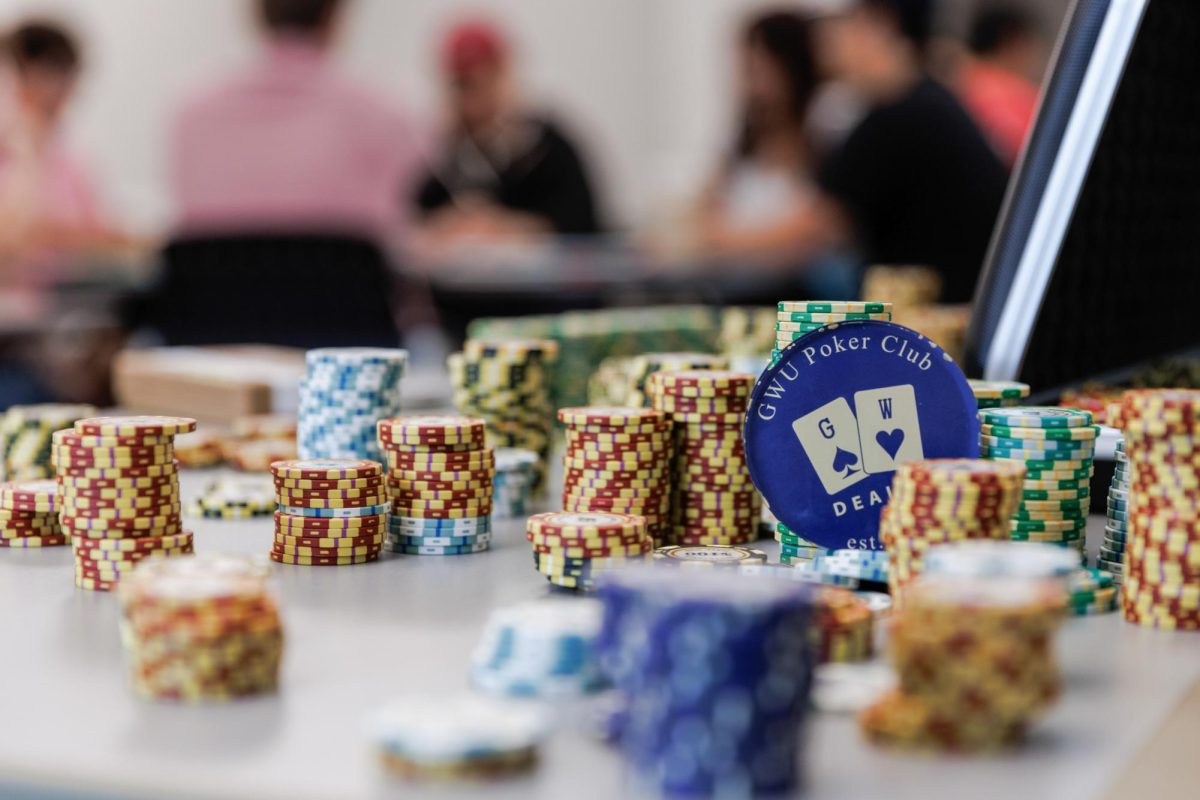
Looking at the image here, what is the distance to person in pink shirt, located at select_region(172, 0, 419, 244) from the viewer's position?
450 cm

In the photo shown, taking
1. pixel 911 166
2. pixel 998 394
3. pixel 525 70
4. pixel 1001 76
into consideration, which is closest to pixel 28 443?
pixel 998 394

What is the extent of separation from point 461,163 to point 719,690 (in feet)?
21.2

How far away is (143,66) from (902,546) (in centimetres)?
892

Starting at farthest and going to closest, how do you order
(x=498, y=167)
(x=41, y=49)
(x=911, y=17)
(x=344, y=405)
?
1. (x=498, y=167)
2. (x=41, y=49)
3. (x=911, y=17)
4. (x=344, y=405)

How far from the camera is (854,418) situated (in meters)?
1.44

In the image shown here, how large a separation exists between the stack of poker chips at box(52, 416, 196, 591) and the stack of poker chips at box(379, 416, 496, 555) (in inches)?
9.5

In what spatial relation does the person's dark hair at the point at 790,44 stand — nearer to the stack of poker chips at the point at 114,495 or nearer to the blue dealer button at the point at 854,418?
the blue dealer button at the point at 854,418

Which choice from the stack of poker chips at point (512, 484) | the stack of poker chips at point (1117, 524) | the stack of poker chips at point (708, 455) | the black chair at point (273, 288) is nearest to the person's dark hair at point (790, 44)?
the black chair at point (273, 288)

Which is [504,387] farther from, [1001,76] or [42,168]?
[1001,76]

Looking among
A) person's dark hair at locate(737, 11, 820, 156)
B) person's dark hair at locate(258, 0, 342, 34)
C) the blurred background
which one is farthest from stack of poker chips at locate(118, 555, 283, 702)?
person's dark hair at locate(737, 11, 820, 156)

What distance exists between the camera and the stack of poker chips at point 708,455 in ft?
5.16

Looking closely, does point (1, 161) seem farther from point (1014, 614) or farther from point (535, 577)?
point (1014, 614)

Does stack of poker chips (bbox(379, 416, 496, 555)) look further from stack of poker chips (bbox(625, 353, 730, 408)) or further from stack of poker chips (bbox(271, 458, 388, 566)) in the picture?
stack of poker chips (bbox(625, 353, 730, 408))

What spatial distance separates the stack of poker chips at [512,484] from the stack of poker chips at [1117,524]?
0.68m
